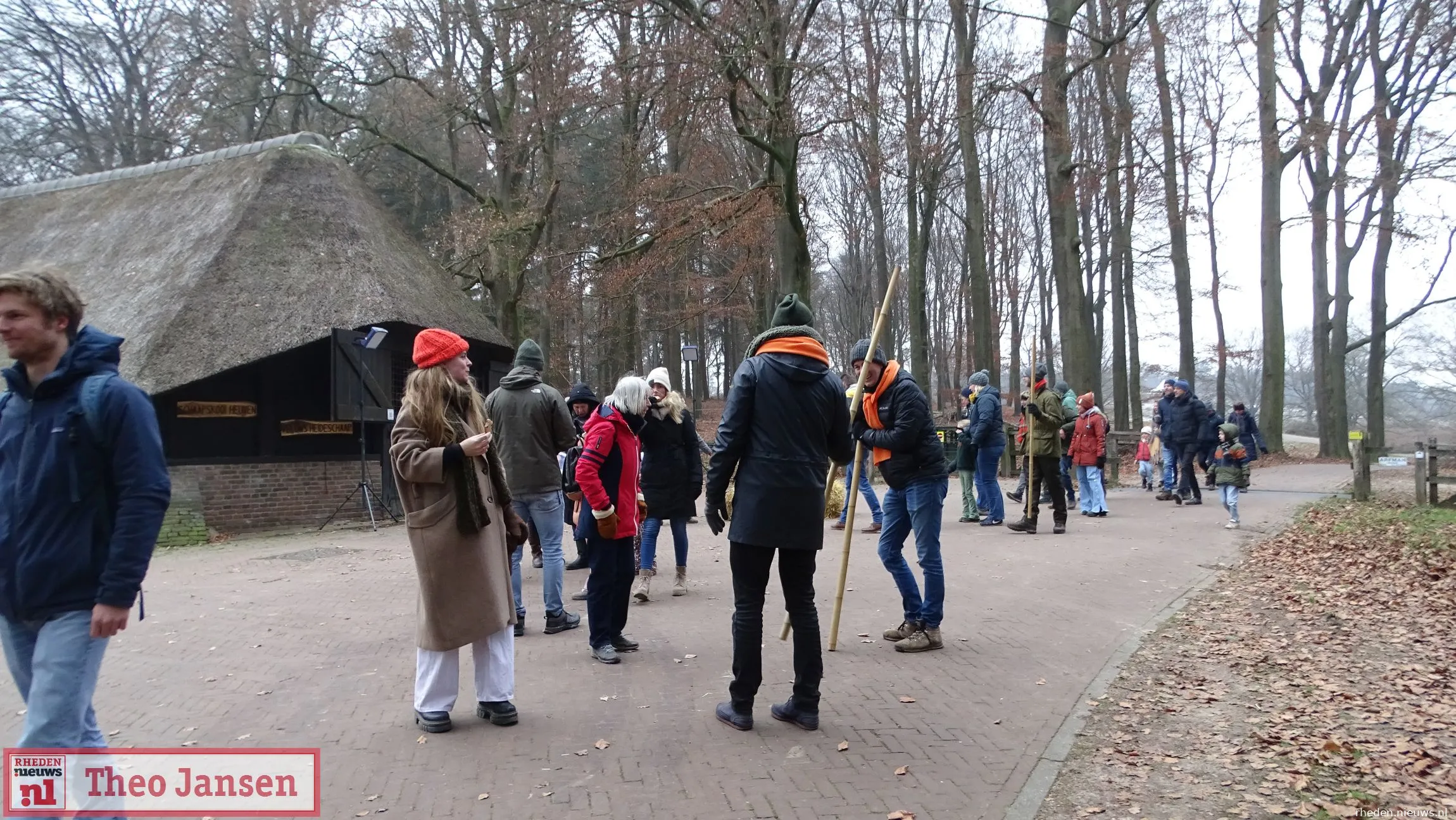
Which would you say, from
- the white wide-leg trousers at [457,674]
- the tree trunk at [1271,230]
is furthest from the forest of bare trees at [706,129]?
the white wide-leg trousers at [457,674]

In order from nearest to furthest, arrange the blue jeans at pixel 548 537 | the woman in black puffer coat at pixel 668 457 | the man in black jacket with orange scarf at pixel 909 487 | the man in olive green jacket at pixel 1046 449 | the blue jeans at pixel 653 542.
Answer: the man in black jacket with orange scarf at pixel 909 487 → the blue jeans at pixel 548 537 → the woman in black puffer coat at pixel 668 457 → the blue jeans at pixel 653 542 → the man in olive green jacket at pixel 1046 449

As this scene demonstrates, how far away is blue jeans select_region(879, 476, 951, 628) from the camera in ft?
20.2

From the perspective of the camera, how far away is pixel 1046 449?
1159 cm

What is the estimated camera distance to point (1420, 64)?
22.7m

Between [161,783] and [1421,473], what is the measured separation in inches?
582

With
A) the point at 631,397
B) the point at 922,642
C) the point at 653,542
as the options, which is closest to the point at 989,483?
the point at 653,542

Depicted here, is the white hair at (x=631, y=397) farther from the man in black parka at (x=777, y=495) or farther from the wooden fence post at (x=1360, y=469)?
the wooden fence post at (x=1360, y=469)

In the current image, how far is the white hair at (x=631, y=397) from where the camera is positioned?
20.6 feet

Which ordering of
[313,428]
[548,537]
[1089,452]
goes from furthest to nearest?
[313,428], [1089,452], [548,537]

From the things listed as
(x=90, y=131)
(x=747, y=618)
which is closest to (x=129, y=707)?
(x=747, y=618)

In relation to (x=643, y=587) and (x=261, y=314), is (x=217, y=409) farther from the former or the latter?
(x=643, y=587)

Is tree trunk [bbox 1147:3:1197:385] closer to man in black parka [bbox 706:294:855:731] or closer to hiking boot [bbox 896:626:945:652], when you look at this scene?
hiking boot [bbox 896:626:945:652]

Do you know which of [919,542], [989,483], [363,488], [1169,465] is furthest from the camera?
[363,488]

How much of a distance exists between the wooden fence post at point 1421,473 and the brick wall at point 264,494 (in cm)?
1495
